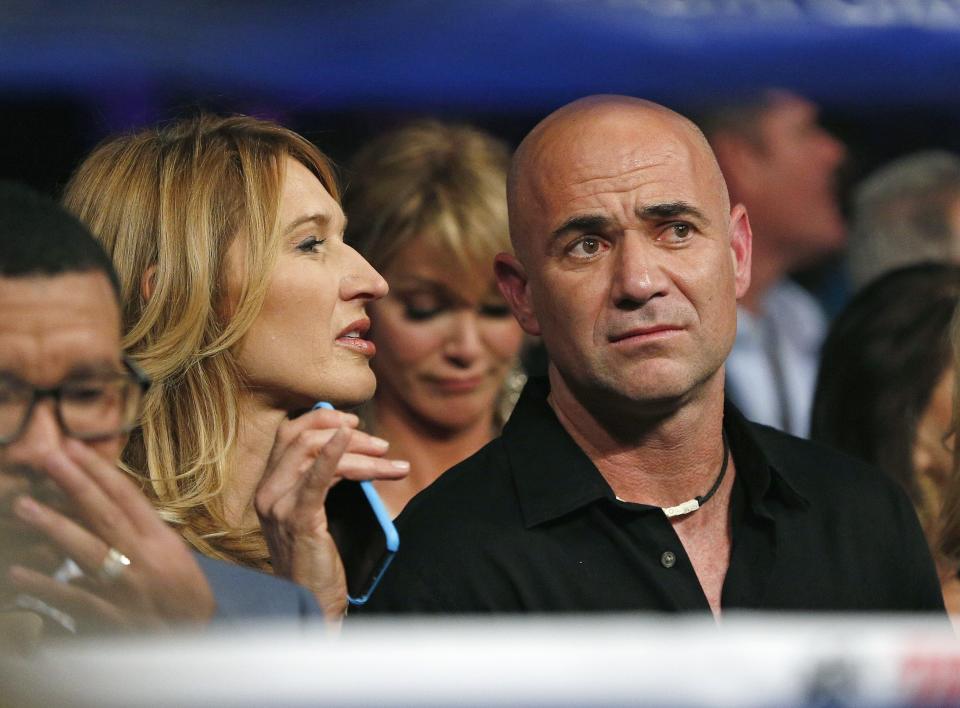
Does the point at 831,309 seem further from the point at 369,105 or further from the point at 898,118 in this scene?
the point at 369,105

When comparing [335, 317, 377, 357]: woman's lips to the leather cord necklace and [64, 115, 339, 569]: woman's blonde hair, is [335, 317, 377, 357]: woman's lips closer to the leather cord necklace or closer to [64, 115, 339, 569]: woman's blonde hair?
[64, 115, 339, 569]: woman's blonde hair

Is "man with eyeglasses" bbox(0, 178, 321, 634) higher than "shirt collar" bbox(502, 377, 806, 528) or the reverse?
higher

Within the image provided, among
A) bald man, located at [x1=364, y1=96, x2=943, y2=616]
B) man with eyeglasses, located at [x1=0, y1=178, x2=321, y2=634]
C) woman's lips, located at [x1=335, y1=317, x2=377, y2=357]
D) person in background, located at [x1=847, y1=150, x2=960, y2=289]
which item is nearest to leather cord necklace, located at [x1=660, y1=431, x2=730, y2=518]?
bald man, located at [x1=364, y1=96, x2=943, y2=616]

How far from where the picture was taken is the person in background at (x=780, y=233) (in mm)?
4105

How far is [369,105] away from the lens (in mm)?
3434

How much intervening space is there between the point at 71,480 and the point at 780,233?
2972 mm

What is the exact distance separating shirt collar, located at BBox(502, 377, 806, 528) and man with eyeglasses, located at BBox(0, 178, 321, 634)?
53cm

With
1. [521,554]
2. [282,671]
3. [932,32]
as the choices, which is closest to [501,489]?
[521,554]

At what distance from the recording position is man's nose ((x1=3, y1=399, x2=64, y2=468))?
1.82 m

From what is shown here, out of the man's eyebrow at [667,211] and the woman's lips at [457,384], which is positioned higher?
the man's eyebrow at [667,211]

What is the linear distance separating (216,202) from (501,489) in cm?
66

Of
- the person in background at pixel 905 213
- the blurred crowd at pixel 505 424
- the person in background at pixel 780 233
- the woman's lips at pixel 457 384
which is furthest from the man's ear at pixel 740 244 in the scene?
the person in background at pixel 905 213

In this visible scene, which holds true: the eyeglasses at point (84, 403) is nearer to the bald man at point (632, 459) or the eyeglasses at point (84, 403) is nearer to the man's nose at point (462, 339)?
the bald man at point (632, 459)

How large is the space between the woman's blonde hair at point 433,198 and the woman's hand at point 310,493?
100 centimetres
